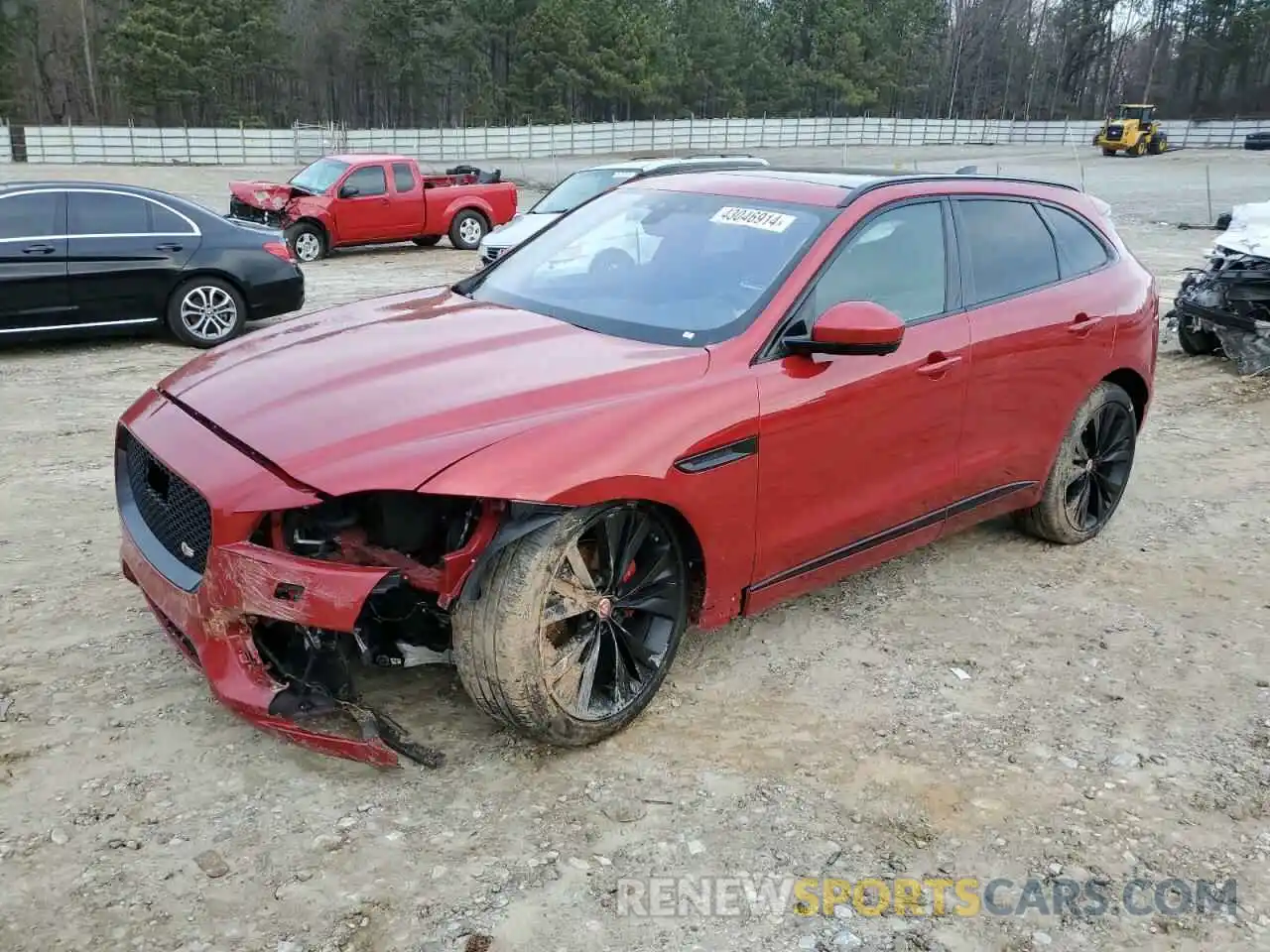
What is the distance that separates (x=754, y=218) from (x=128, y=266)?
7003 millimetres

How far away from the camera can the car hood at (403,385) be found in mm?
2873

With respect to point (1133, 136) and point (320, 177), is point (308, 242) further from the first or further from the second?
point (1133, 136)

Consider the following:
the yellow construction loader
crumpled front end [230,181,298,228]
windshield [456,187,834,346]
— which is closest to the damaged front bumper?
windshield [456,187,834,346]

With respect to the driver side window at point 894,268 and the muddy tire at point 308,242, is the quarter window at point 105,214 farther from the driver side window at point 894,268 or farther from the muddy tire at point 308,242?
the driver side window at point 894,268

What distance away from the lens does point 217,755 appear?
3197mm

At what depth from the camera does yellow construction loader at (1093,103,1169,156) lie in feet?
159

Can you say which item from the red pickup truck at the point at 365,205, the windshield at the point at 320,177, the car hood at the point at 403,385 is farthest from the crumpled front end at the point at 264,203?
the car hood at the point at 403,385

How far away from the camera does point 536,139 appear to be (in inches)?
2040

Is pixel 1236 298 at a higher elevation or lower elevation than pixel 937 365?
lower

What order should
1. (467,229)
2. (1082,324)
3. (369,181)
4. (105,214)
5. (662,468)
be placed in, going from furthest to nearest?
(467,229) < (369,181) < (105,214) < (1082,324) < (662,468)

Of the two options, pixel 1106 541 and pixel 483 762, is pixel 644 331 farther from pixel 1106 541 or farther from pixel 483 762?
pixel 1106 541

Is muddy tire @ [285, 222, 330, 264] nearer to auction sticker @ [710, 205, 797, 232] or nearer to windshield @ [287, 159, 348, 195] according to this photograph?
windshield @ [287, 159, 348, 195]

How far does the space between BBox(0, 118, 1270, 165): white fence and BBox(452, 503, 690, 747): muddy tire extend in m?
43.9

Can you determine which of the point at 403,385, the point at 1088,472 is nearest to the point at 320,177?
the point at 1088,472
